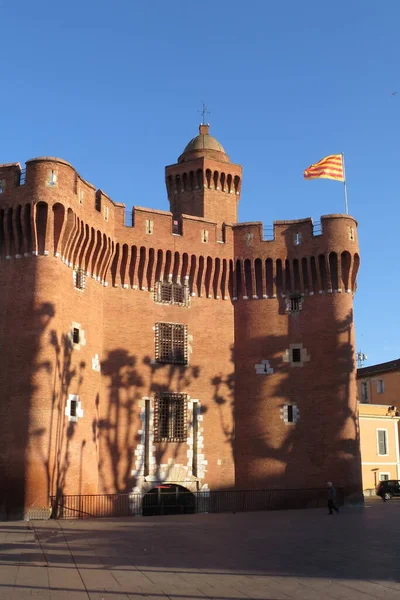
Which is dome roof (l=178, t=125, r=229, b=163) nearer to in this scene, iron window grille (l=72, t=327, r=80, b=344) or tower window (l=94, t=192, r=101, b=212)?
tower window (l=94, t=192, r=101, b=212)

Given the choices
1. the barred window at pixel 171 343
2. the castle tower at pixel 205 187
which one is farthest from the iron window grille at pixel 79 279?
the castle tower at pixel 205 187

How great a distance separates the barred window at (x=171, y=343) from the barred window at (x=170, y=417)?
187 centimetres

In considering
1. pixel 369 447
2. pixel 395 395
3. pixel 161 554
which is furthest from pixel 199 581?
pixel 395 395

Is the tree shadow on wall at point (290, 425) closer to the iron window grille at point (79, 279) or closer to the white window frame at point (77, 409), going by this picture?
the white window frame at point (77, 409)

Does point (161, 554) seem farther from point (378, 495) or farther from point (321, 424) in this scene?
point (378, 495)

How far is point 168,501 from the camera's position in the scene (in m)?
34.3

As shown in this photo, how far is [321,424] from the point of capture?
118ft

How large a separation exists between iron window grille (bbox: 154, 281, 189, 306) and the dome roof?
10664mm

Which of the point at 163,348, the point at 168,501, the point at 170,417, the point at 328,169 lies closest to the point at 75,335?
the point at 163,348

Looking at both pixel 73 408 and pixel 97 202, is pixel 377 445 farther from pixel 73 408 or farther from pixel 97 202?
pixel 97 202

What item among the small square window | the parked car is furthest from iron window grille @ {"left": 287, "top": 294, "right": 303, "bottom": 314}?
the parked car

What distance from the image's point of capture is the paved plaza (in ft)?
Result: 41.1

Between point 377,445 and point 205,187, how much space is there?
2282 cm

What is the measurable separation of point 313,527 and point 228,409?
13.3 meters
